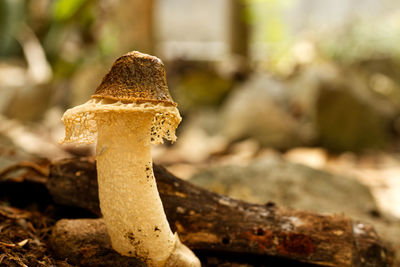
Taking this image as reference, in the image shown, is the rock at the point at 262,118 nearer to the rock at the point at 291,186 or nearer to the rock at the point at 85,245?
the rock at the point at 291,186

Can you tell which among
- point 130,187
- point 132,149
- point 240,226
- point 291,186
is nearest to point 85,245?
point 130,187

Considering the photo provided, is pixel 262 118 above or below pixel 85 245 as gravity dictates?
below

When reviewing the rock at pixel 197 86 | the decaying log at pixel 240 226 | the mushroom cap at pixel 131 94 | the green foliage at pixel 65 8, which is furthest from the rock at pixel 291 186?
the green foliage at pixel 65 8

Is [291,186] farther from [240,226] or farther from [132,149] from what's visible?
[132,149]

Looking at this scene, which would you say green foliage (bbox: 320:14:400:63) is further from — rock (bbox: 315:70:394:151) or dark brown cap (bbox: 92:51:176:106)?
dark brown cap (bbox: 92:51:176:106)

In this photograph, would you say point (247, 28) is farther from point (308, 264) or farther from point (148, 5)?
point (308, 264)

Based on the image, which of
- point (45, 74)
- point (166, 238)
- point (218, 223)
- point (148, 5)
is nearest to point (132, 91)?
point (166, 238)

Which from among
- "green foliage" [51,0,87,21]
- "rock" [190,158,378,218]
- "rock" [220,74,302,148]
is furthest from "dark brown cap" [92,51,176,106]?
"green foliage" [51,0,87,21]
